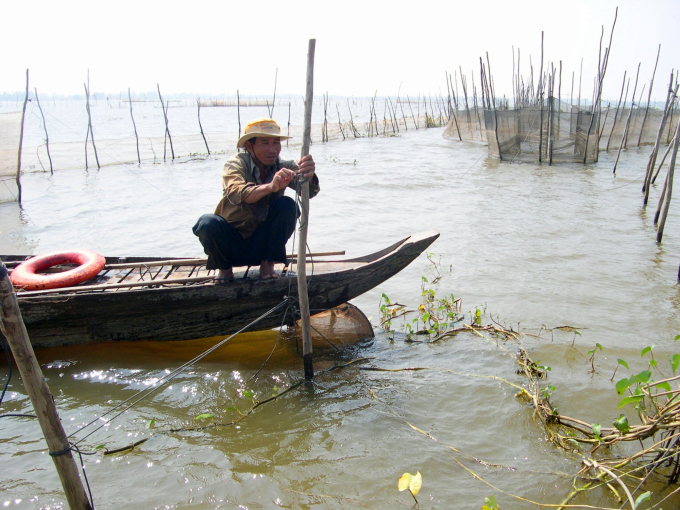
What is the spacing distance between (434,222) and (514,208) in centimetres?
167

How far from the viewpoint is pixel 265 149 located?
306 cm

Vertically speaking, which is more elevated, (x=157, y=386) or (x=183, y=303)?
(x=183, y=303)

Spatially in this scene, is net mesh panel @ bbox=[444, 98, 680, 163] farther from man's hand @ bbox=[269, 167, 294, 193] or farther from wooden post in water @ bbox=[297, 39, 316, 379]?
man's hand @ bbox=[269, 167, 294, 193]

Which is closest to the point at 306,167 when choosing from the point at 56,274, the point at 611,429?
the point at 611,429

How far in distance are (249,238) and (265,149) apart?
61 cm

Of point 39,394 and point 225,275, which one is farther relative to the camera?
point 225,275

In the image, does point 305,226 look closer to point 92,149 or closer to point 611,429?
point 611,429

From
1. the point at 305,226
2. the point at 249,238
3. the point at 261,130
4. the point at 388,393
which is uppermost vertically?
the point at 261,130

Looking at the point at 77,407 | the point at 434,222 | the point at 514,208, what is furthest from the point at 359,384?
the point at 514,208

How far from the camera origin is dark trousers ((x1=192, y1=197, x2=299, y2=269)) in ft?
9.93

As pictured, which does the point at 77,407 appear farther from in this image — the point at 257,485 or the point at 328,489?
the point at 328,489

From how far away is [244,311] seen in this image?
3260mm

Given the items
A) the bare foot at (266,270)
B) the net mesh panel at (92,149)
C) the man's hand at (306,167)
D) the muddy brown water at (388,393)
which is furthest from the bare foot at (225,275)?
the net mesh panel at (92,149)

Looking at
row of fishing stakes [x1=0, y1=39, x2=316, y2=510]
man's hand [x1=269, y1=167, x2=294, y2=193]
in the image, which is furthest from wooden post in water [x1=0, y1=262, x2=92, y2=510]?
man's hand [x1=269, y1=167, x2=294, y2=193]
